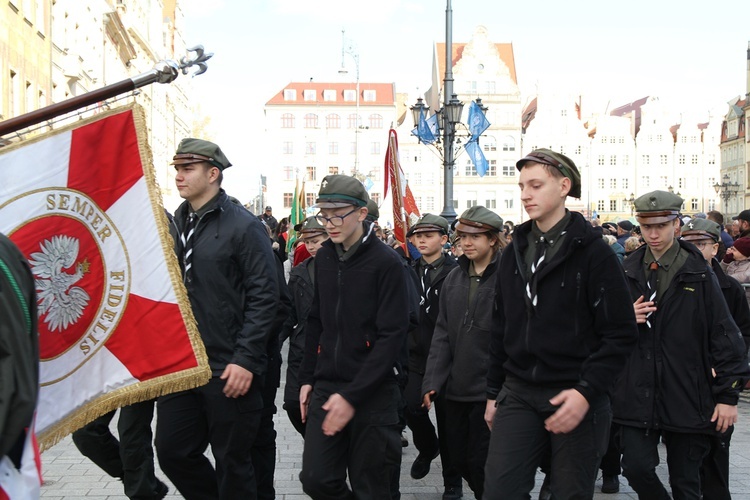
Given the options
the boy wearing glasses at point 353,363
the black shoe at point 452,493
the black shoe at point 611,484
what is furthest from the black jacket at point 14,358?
the black shoe at point 611,484

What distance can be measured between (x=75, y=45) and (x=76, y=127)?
33535mm

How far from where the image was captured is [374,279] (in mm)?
4781

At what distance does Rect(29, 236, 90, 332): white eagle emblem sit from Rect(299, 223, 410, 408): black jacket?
4.15ft

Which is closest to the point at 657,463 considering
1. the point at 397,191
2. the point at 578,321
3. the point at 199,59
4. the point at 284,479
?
the point at 578,321

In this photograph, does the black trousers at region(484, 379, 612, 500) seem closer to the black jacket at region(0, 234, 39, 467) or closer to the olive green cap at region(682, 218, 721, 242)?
the black jacket at region(0, 234, 39, 467)

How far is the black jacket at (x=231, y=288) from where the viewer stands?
4.96m

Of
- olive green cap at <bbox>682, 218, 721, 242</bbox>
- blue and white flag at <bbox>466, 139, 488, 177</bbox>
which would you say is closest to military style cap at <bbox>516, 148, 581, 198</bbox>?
olive green cap at <bbox>682, 218, 721, 242</bbox>

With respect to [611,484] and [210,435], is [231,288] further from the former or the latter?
[611,484]

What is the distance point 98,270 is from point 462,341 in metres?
2.56

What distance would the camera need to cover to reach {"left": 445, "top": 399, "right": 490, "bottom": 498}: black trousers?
5938 mm

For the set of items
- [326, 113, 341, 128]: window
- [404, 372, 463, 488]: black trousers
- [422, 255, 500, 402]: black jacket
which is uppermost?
[326, 113, 341, 128]: window

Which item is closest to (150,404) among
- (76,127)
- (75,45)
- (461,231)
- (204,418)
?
(204,418)

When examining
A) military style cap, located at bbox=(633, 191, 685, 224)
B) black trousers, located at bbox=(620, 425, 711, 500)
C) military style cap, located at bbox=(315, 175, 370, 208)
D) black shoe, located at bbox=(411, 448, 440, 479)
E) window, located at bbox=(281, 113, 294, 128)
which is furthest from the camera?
window, located at bbox=(281, 113, 294, 128)

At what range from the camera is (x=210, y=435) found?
5012 mm
